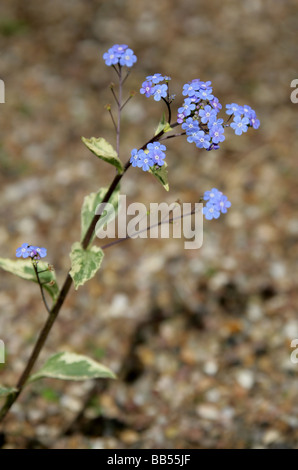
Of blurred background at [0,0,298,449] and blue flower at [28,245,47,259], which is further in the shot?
blurred background at [0,0,298,449]

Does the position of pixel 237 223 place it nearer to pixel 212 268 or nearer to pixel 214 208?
pixel 212 268

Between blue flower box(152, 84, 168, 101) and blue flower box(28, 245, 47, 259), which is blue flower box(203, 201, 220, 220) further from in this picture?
blue flower box(28, 245, 47, 259)

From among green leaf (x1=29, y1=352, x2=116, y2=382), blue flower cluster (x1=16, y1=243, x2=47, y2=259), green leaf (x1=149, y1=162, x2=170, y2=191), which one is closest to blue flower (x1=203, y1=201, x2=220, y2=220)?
green leaf (x1=149, y1=162, x2=170, y2=191)

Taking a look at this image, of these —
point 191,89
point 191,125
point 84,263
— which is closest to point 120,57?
point 191,89

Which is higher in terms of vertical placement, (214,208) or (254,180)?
(254,180)

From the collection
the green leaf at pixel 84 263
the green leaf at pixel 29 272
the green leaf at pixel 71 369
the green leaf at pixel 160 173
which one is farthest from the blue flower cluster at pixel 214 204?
the green leaf at pixel 71 369
